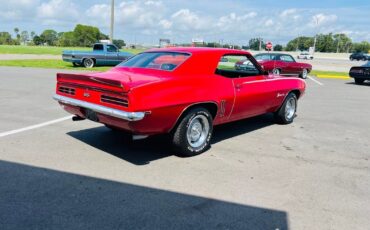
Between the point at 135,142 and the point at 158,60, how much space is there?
1364 millimetres

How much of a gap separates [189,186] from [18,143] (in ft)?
9.69

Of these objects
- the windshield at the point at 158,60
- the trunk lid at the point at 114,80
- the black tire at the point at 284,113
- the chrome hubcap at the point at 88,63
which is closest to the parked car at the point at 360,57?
the chrome hubcap at the point at 88,63

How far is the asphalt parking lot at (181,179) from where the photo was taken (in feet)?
11.0

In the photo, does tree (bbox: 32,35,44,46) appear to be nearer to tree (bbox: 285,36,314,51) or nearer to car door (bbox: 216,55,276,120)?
tree (bbox: 285,36,314,51)

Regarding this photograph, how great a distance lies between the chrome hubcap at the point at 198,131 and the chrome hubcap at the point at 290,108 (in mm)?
2809

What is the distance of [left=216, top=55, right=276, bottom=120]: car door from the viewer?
5.87 metres

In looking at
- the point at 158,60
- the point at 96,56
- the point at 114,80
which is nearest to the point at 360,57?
the point at 96,56

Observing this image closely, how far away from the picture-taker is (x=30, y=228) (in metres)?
3.07

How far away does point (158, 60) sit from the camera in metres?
5.67

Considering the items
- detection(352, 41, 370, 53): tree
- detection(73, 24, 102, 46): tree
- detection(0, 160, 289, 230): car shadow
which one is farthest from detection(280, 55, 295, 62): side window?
detection(352, 41, 370, 53): tree

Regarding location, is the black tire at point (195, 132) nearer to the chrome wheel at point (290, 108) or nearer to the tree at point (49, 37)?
the chrome wheel at point (290, 108)

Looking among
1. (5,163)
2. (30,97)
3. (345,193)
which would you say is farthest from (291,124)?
(30,97)

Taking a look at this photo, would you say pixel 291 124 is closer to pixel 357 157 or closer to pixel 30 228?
pixel 357 157

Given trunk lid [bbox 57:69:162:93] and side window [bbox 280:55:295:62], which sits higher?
side window [bbox 280:55:295:62]
